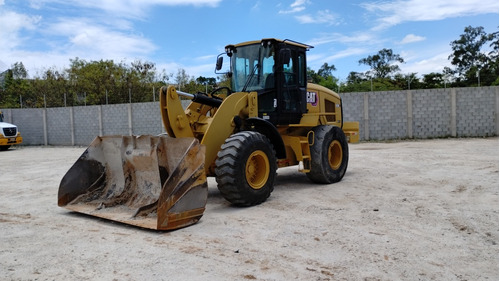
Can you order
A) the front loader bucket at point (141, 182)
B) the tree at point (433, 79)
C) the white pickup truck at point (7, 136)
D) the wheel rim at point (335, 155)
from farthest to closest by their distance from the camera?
1. the tree at point (433, 79)
2. the white pickup truck at point (7, 136)
3. the wheel rim at point (335, 155)
4. the front loader bucket at point (141, 182)

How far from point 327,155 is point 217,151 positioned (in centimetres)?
243

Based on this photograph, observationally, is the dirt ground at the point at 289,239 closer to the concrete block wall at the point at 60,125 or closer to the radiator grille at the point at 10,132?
the radiator grille at the point at 10,132

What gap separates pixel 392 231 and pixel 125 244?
284 centimetres

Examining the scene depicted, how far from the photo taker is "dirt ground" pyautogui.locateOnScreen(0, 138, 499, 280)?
3.59 meters

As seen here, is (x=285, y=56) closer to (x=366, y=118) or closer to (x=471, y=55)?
(x=366, y=118)

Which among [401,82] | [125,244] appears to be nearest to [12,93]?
[401,82]

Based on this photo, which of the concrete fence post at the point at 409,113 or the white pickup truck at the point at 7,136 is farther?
the white pickup truck at the point at 7,136

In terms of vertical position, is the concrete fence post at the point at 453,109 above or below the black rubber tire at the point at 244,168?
above

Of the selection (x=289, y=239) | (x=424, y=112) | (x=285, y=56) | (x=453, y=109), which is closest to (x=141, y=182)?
(x=289, y=239)

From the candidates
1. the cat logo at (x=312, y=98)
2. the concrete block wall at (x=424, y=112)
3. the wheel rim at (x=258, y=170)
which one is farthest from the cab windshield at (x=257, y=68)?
the concrete block wall at (x=424, y=112)

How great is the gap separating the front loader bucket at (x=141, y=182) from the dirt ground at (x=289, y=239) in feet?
0.61

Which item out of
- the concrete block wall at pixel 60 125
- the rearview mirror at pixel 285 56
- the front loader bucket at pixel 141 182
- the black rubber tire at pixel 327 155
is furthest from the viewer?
the concrete block wall at pixel 60 125

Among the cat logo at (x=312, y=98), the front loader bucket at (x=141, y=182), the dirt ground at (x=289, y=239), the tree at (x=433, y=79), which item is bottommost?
the dirt ground at (x=289, y=239)

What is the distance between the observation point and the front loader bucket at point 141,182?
16.0ft
